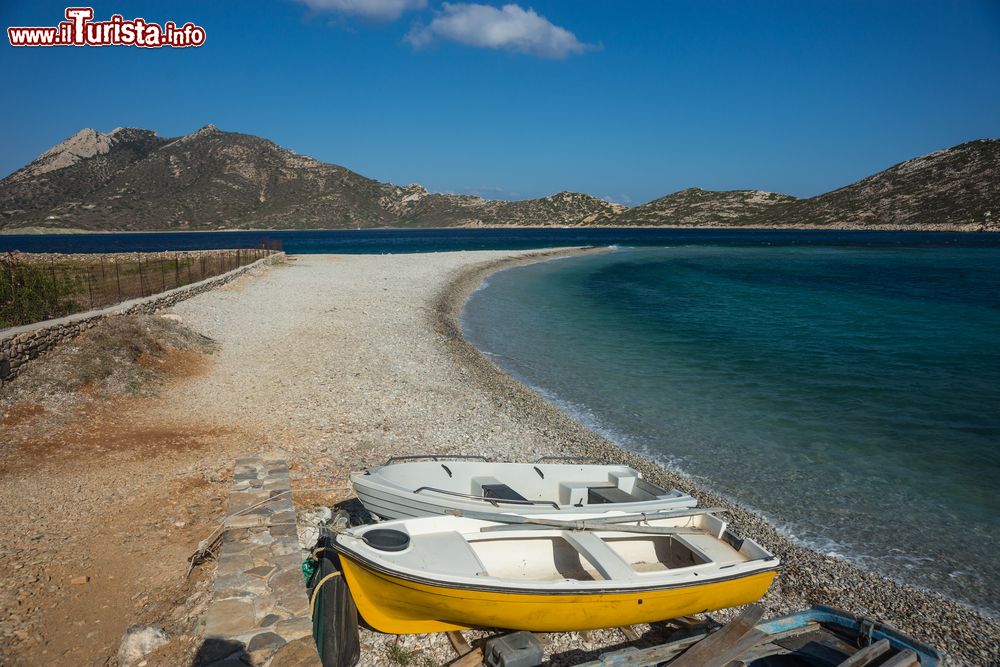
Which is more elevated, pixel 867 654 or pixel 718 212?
pixel 718 212

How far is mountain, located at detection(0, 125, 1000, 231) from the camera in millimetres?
123000

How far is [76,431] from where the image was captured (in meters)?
9.97

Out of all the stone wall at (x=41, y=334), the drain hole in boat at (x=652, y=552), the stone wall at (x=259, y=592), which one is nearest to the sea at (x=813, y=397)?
the drain hole in boat at (x=652, y=552)

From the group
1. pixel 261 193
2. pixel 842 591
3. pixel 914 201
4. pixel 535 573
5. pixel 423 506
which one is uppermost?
pixel 914 201

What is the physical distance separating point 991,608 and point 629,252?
7897 centimetres

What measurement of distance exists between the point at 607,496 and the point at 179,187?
180m

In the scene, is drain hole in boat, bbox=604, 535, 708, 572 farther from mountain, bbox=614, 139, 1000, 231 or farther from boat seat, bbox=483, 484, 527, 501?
mountain, bbox=614, 139, 1000, 231

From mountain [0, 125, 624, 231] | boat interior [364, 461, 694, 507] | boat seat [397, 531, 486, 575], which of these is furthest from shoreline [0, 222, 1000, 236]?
boat seat [397, 531, 486, 575]

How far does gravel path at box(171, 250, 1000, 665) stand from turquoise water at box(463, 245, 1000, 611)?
31.6 inches

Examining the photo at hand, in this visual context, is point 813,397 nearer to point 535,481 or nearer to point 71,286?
point 535,481

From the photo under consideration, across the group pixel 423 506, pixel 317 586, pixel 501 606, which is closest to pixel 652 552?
pixel 501 606

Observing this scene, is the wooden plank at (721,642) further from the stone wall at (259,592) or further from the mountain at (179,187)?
the mountain at (179,187)

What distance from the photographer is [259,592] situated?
18.8 ft

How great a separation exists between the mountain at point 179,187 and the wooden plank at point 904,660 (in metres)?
158
